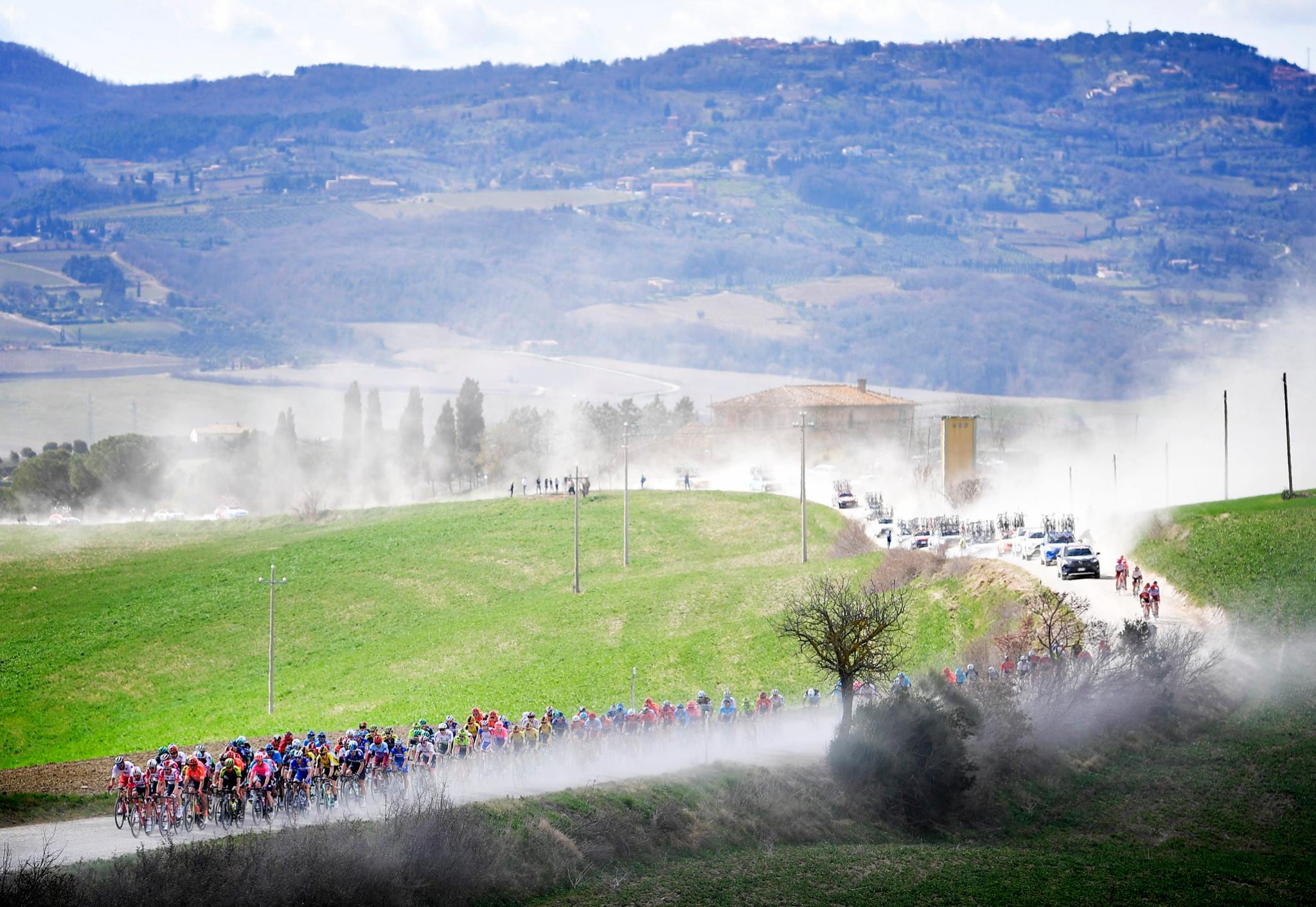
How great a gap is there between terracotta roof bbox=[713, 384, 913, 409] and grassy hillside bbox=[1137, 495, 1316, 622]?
78.7 meters

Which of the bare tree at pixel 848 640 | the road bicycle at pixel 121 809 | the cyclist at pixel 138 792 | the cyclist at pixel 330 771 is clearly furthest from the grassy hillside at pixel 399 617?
the cyclist at pixel 138 792

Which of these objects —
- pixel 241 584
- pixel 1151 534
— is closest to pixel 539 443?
pixel 241 584

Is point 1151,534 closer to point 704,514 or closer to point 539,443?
point 704,514

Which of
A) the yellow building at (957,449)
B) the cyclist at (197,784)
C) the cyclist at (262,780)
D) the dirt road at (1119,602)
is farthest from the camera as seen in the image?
the yellow building at (957,449)

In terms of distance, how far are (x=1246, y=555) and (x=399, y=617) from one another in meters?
44.3

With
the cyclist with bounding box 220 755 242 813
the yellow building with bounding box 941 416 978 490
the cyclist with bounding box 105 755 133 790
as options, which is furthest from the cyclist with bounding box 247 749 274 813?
the yellow building with bounding box 941 416 978 490

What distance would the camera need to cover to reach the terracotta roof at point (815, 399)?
518 feet

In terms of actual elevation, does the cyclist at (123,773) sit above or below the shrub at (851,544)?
below

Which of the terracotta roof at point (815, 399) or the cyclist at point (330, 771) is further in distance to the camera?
the terracotta roof at point (815, 399)

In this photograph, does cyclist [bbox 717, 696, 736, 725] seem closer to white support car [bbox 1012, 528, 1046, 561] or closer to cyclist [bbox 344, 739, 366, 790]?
cyclist [bbox 344, 739, 366, 790]

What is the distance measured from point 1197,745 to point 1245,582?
17100 millimetres

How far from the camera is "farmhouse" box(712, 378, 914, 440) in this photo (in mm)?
155875

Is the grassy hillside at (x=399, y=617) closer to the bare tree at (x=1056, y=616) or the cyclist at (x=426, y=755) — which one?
the bare tree at (x=1056, y=616)

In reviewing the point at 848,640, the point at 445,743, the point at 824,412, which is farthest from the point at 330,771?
the point at 824,412
